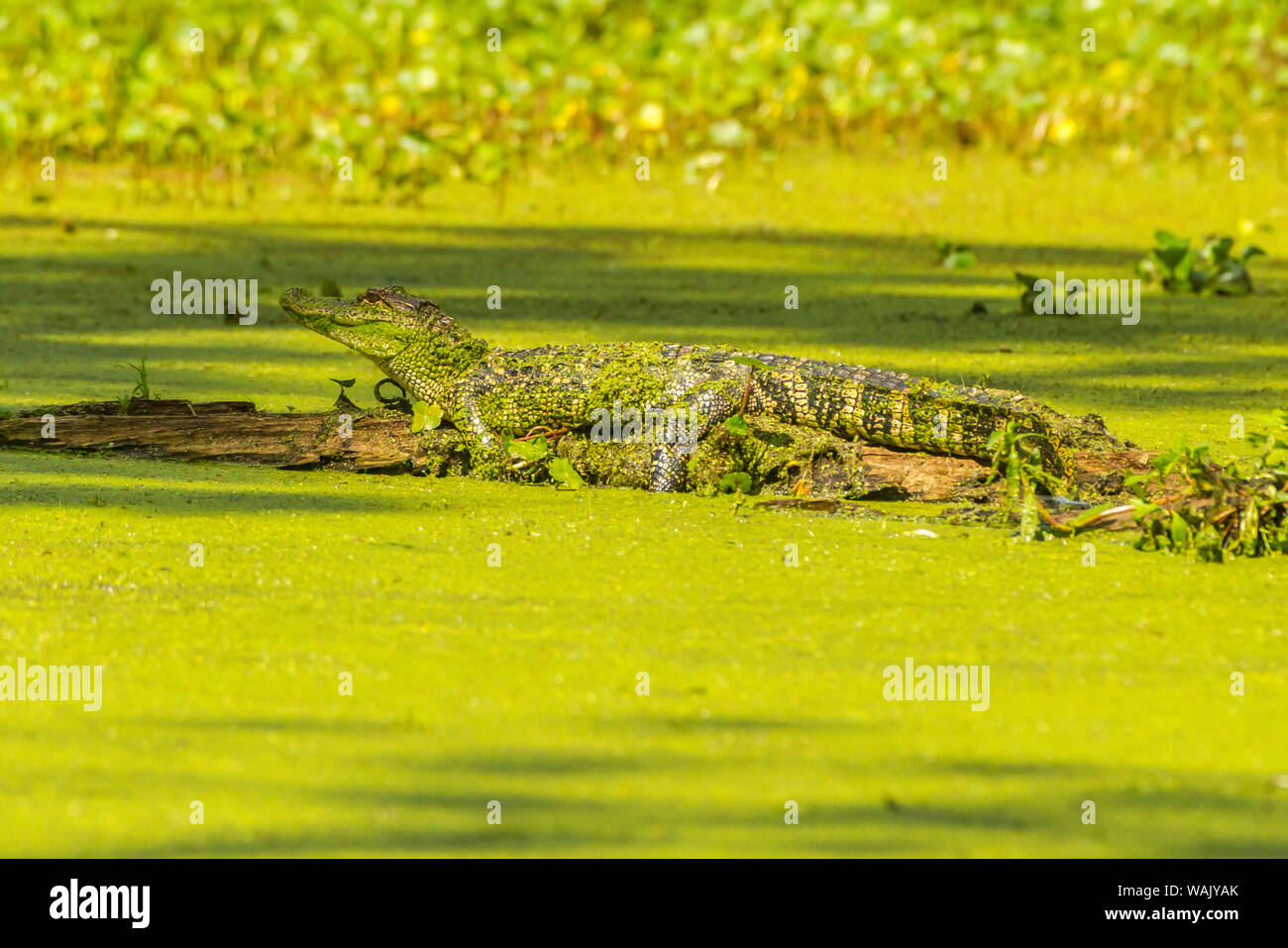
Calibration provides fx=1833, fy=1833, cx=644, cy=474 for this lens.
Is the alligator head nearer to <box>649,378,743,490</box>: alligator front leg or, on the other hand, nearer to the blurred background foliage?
<box>649,378,743,490</box>: alligator front leg

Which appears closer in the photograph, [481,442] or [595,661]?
[595,661]

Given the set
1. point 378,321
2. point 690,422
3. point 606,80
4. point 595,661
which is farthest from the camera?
point 606,80

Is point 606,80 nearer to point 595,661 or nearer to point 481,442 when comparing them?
point 481,442

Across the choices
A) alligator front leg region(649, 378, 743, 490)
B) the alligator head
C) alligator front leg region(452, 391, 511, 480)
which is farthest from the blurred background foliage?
alligator front leg region(649, 378, 743, 490)

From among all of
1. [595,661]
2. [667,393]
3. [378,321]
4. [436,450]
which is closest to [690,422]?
[667,393]

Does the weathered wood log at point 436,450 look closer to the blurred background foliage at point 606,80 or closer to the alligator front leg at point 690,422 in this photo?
the alligator front leg at point 690,422

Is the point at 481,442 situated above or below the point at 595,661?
above

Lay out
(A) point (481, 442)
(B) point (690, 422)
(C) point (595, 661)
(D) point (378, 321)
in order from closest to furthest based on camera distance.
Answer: (C) point (595, 661) → (B) point (690, 422) → (A) point (481, 442) → (D) point (378, 321)

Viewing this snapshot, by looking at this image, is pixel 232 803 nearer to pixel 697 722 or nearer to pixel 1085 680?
pixel 697 722
